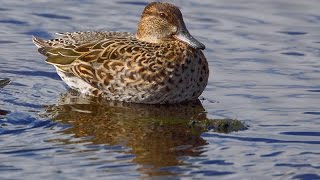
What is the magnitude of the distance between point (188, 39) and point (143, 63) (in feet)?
2.07

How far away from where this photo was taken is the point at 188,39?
38.3 ft

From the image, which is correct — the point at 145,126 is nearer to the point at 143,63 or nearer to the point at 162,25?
the point at 143,63

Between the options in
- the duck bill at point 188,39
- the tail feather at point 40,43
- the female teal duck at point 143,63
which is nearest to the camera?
the female teal duck at point 143,63

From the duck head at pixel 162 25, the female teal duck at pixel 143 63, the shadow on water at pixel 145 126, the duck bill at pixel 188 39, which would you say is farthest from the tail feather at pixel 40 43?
the duck bill at pixel 188 39

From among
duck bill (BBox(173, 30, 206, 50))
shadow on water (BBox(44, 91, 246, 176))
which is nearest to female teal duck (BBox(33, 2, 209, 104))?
duck bill (BBox(173, 30, 206, 50))

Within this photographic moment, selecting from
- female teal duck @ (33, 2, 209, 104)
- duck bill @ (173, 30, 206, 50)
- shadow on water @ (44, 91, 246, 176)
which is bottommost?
shadow on water @ (44, 91, 246, 176)

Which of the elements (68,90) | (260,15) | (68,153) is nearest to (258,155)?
(68,153)

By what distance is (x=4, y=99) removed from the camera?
11.3m

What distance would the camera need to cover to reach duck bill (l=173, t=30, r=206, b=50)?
11580 mm

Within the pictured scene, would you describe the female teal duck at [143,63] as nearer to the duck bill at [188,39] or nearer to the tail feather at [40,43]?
the duck bill at [188,39]

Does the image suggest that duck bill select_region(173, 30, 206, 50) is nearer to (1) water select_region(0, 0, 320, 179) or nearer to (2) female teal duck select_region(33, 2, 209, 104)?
(2) female teal duck select_region(33, 2, 209, 104)

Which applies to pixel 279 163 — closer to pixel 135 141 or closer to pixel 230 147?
pixel 230 147

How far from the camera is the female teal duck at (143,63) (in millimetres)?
11414

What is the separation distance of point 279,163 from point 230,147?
2.17ft
